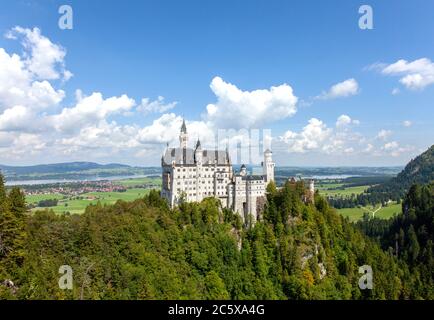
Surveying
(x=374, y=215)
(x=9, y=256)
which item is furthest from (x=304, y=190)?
(x=374, y=215)

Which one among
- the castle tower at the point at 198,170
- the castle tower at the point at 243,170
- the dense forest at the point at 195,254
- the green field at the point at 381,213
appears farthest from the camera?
the green field at the point at 381,213

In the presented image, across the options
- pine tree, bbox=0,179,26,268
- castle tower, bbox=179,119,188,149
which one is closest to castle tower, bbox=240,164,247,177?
castle tower, bbox=179,119,188,149

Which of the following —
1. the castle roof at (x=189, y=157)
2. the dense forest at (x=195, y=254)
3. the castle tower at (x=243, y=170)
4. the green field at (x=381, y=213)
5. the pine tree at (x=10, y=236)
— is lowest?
the green field at (x=381, y=213)

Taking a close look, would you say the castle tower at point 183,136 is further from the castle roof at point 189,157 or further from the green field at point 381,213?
the green field at point 381,213

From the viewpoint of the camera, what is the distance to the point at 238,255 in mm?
80938

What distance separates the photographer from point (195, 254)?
7394 cm

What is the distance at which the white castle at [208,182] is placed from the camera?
86.3 metres

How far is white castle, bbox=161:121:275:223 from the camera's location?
86.3m

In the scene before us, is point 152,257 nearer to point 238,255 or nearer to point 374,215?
point 238,255

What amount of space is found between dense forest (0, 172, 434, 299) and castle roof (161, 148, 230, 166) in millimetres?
10221

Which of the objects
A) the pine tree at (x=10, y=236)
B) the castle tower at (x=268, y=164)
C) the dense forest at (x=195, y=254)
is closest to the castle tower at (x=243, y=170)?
the castle tower at (x=268, y=164)

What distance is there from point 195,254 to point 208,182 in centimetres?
2053

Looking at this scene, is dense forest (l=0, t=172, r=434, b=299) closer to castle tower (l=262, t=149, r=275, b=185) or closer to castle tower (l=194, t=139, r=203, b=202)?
castle tower (l=262, t=149, r=275, b=185)
